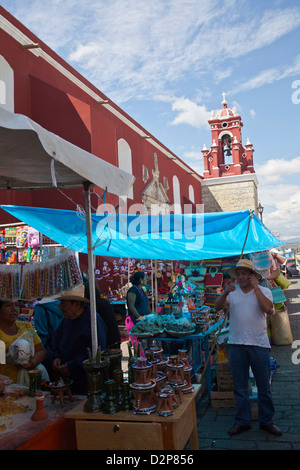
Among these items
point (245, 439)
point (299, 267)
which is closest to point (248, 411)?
point (245, 439)

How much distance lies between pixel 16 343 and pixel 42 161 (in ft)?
4.79

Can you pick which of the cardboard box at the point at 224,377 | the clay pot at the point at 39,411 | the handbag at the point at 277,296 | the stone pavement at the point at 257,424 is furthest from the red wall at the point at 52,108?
the clay pot at the point at 39,411

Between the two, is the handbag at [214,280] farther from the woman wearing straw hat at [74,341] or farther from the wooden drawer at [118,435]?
the wooden drawer at [118,435]

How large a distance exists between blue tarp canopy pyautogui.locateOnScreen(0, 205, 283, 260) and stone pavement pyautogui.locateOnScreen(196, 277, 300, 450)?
72.9 inches

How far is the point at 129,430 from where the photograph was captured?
8.04ft

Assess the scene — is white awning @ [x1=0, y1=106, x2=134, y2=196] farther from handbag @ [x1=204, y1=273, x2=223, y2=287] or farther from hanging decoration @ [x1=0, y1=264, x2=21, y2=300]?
handbag @ [x1=204, y1=273, x2=223, y2=287]

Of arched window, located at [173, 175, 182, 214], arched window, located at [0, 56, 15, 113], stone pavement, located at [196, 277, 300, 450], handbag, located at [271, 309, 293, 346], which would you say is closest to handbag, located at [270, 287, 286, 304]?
handbag, located at [271, 309, 293, 346]

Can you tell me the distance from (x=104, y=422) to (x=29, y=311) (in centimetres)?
459

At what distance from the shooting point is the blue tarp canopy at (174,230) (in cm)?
574

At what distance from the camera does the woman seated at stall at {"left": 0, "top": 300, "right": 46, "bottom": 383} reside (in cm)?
312

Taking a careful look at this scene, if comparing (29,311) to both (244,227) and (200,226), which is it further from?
(244,227)

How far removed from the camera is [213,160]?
26.7 m

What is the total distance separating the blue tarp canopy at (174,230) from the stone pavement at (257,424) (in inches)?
72.9

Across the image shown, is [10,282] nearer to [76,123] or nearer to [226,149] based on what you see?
[76,123]
